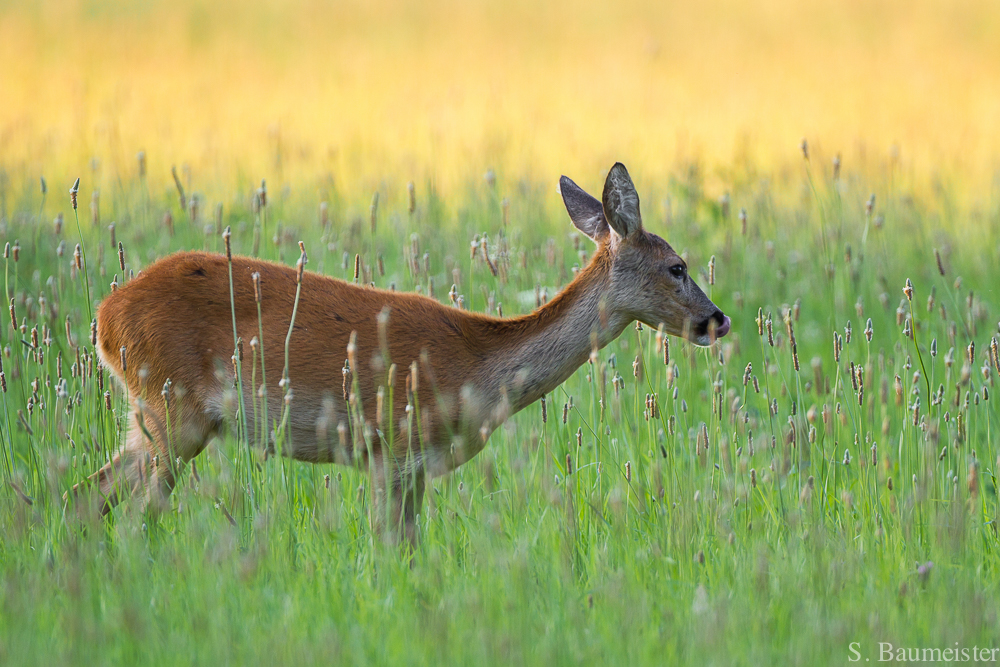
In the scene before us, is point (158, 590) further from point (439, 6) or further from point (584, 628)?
point (439, 6)

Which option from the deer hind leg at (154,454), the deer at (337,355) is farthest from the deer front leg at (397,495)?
the deer hind leg at (154,454)

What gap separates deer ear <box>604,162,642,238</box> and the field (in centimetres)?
37

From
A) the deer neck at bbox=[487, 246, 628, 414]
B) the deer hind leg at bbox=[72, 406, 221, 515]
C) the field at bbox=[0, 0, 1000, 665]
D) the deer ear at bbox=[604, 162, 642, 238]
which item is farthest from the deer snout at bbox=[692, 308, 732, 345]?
the deer hind leg at bbox=[72, 406, 221, 515]

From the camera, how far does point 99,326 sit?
188 inches

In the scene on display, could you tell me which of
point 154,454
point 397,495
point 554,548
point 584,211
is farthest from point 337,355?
point 584,211

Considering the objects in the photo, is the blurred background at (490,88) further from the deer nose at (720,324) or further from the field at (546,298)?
the deer nose at (720,324)

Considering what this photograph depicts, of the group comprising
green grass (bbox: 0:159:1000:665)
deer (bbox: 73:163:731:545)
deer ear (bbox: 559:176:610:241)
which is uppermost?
deer ear (bbox: 559:176:610:241)

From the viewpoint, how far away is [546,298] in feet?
18.7

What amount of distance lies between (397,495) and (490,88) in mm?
8095

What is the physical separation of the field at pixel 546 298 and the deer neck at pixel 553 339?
191mm

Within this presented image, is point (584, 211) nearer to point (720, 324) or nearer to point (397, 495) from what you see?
point (720, 324)

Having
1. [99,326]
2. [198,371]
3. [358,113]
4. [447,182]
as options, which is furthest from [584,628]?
[358,113]

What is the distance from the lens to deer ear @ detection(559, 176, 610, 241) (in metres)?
5.21

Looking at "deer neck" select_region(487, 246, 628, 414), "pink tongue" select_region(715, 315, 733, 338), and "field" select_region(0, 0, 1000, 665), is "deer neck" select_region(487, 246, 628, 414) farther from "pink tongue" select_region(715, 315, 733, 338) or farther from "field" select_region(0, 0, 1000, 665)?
"pink tongue" select_region(715, 315, 733, 338)
